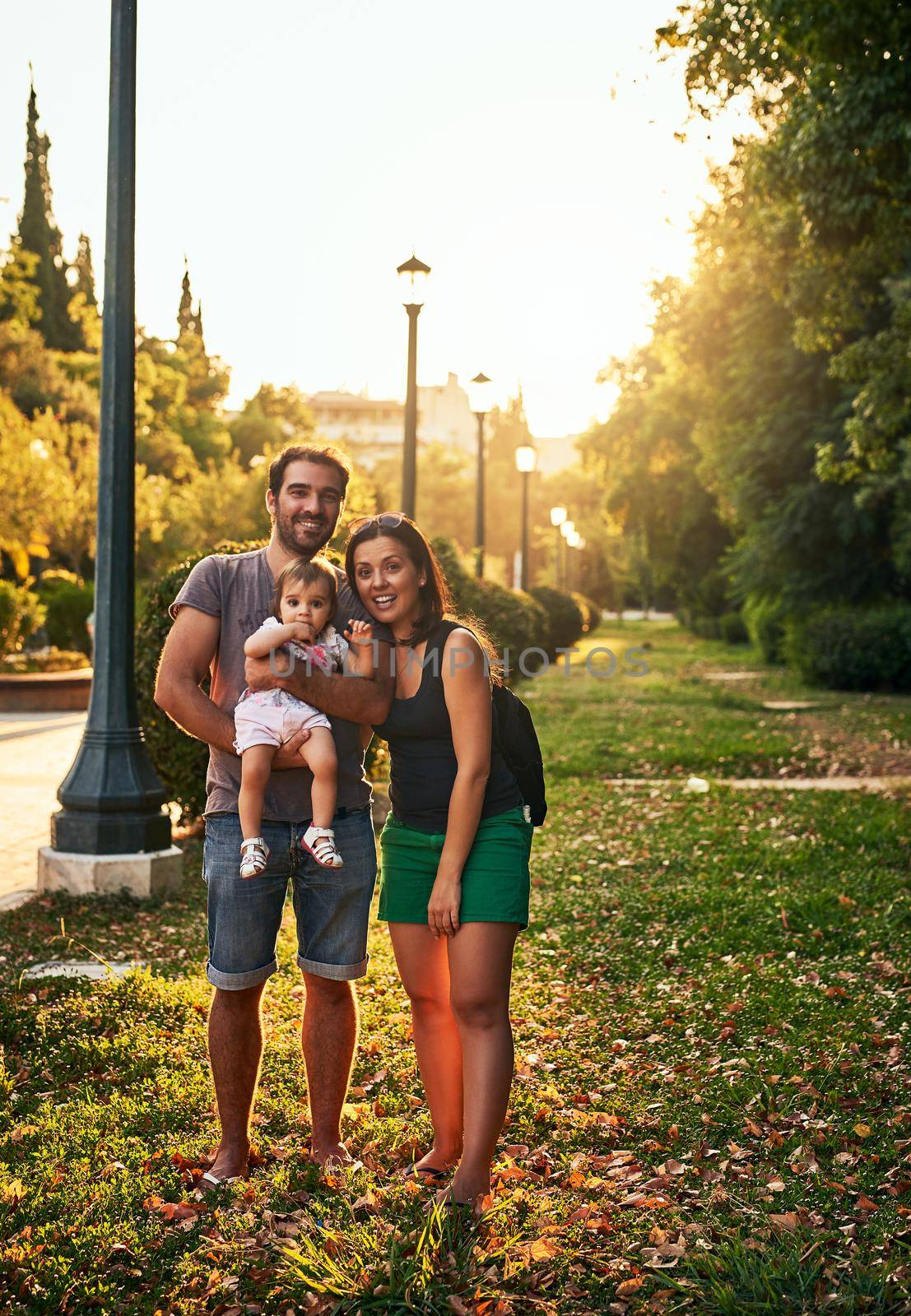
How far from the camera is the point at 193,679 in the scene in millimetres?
3766

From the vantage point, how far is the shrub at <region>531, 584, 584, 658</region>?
35.3 m

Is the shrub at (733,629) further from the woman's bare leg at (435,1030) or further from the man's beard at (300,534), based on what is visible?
the man's beard at (300,534)

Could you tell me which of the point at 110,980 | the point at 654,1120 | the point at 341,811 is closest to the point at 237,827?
the point at 341,811

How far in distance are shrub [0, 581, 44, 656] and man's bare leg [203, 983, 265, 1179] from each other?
18.8m

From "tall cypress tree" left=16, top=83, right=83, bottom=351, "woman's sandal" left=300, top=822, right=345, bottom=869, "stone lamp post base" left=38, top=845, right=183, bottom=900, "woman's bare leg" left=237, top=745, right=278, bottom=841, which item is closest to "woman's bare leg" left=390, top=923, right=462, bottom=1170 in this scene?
"woman's sandal" left=300, top=822, right=345, bottom=869

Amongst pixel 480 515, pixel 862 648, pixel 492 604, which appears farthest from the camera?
pixel 480 515

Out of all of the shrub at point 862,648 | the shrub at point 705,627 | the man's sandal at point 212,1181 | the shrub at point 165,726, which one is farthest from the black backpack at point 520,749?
the shrub at point 705,627

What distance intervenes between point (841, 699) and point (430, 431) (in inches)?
4777

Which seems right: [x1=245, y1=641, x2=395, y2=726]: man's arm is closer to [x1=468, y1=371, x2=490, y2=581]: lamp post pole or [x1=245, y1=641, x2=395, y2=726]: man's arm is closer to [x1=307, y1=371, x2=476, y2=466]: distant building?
[x1=468, y1=371, x2=490, y2=581]: lamp post pole

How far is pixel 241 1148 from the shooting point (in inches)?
158

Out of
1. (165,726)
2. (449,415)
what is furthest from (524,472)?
(449,415)

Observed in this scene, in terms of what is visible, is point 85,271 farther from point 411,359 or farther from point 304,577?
point 304,577

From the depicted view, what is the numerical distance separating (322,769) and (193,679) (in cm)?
46

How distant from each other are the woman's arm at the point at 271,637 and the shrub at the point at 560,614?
30528 mm
